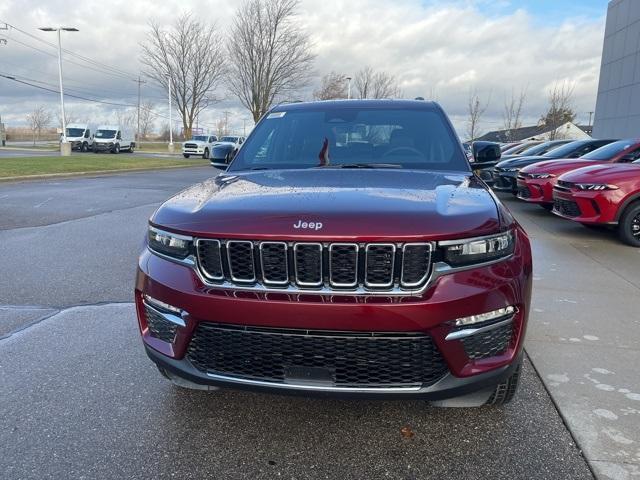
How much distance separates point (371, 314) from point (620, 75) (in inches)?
1364

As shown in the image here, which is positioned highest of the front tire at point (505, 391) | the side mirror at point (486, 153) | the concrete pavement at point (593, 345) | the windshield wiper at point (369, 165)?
the side mirror at point (486, 153)

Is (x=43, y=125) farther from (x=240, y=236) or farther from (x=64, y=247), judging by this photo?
(x=240, y=236)

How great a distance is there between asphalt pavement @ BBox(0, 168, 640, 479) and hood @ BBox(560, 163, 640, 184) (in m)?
3.41

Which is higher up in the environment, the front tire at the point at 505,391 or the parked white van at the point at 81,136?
the parked white van at the point at 81,136

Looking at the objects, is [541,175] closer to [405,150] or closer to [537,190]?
[537,190]

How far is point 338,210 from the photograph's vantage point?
7.35 ft

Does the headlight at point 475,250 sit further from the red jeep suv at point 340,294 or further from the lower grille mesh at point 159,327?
the lower grille mesh at point 159,327

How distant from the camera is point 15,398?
114 inches

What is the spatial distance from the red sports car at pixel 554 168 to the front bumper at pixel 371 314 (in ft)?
25.3

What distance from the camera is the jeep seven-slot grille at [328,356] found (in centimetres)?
215

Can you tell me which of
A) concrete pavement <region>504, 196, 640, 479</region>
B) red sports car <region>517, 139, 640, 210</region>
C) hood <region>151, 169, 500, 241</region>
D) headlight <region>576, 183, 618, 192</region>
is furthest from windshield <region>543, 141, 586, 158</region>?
hood <region>151, 169, 500, 241</region>

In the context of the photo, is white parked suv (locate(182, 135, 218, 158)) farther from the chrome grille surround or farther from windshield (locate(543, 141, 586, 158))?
the chrome grille surround

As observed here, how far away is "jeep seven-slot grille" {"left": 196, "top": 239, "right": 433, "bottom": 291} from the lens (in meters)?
2.12

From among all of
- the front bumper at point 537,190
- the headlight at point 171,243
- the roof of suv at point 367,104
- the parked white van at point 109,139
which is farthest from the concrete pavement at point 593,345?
the parked white van at point 109,139
